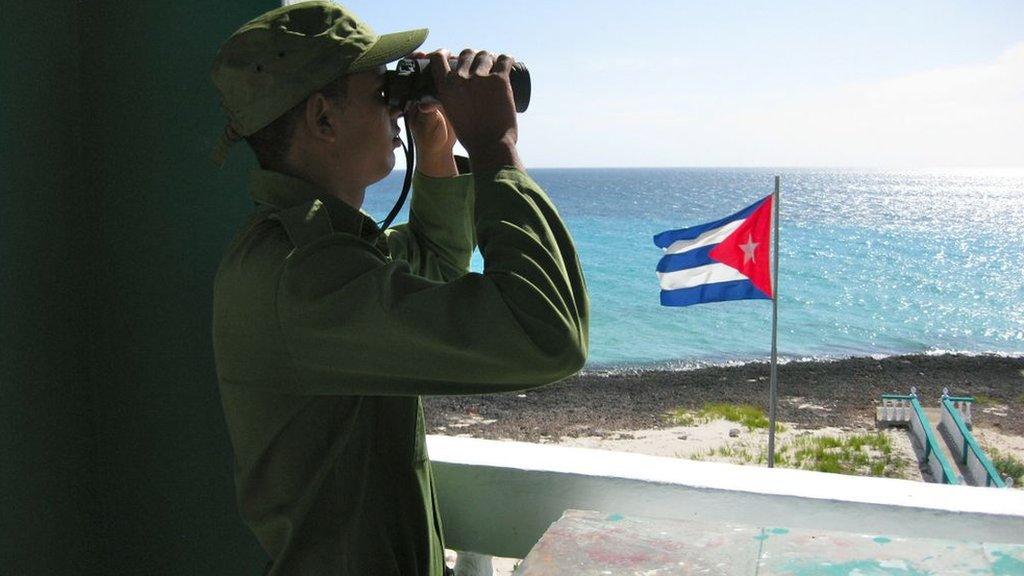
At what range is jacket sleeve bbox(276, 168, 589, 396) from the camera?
0.79 metres

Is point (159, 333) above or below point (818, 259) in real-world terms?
above

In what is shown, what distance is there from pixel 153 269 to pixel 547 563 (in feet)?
2.79

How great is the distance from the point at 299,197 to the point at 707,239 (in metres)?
7.33

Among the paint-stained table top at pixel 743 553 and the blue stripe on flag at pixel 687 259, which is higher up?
the paint-stained table top at pixel 743 553

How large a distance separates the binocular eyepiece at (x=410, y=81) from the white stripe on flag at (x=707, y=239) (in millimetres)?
7173

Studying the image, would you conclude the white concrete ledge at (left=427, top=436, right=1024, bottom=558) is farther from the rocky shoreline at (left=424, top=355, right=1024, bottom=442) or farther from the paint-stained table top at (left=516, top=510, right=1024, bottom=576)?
the rocky shoreline at (left=424, top=355, right=1024, bottom=442)

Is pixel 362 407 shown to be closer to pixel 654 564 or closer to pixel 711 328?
pixel 654 564

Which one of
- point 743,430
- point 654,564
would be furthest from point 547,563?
point 743,430

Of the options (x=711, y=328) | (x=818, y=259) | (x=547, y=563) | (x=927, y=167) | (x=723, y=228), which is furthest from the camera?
(x=927, y=167)

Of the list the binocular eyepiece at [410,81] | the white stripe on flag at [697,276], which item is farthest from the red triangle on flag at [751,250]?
the binocular eyepiece at [410,81]

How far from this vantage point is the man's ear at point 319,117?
966mm

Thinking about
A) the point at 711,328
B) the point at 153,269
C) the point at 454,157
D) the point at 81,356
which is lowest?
the point at 711,328

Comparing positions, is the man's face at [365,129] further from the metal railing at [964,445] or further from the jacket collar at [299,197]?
the metal railing at [964,445]

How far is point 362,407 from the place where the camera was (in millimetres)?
986
